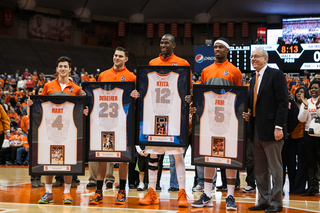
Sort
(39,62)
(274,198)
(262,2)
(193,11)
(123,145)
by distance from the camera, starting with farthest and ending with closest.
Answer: (193,11) → (262,2) → (39,62) → (123,145) → (274,198)

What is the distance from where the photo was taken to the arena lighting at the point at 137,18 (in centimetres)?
3672

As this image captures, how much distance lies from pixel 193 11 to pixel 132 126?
32.5 metres

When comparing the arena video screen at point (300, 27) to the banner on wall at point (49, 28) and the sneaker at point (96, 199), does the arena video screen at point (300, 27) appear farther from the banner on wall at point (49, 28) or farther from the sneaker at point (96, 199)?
the sneaker at point (96, 199)

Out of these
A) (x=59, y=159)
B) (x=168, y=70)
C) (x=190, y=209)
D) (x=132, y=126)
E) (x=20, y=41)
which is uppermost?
(x=20, y=41)

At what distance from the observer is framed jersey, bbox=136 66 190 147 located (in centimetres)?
534

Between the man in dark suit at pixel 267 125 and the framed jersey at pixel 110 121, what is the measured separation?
1713 millimetres

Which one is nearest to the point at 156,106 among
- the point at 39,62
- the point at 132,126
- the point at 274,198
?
the point at 132,126

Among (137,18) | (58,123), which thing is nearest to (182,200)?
(58,123)

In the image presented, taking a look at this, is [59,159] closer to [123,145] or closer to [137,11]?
[123,145]

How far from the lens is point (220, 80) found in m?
5.41

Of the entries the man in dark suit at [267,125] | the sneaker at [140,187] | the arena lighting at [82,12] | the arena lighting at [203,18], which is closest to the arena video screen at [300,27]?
the arena lighting at [203,18]

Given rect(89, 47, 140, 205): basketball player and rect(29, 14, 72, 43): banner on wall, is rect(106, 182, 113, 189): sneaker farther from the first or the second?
rect(29, 14, 72, 43): banner on wall

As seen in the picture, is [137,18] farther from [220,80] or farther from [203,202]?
[203,202]

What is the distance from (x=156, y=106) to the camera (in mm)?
5426
